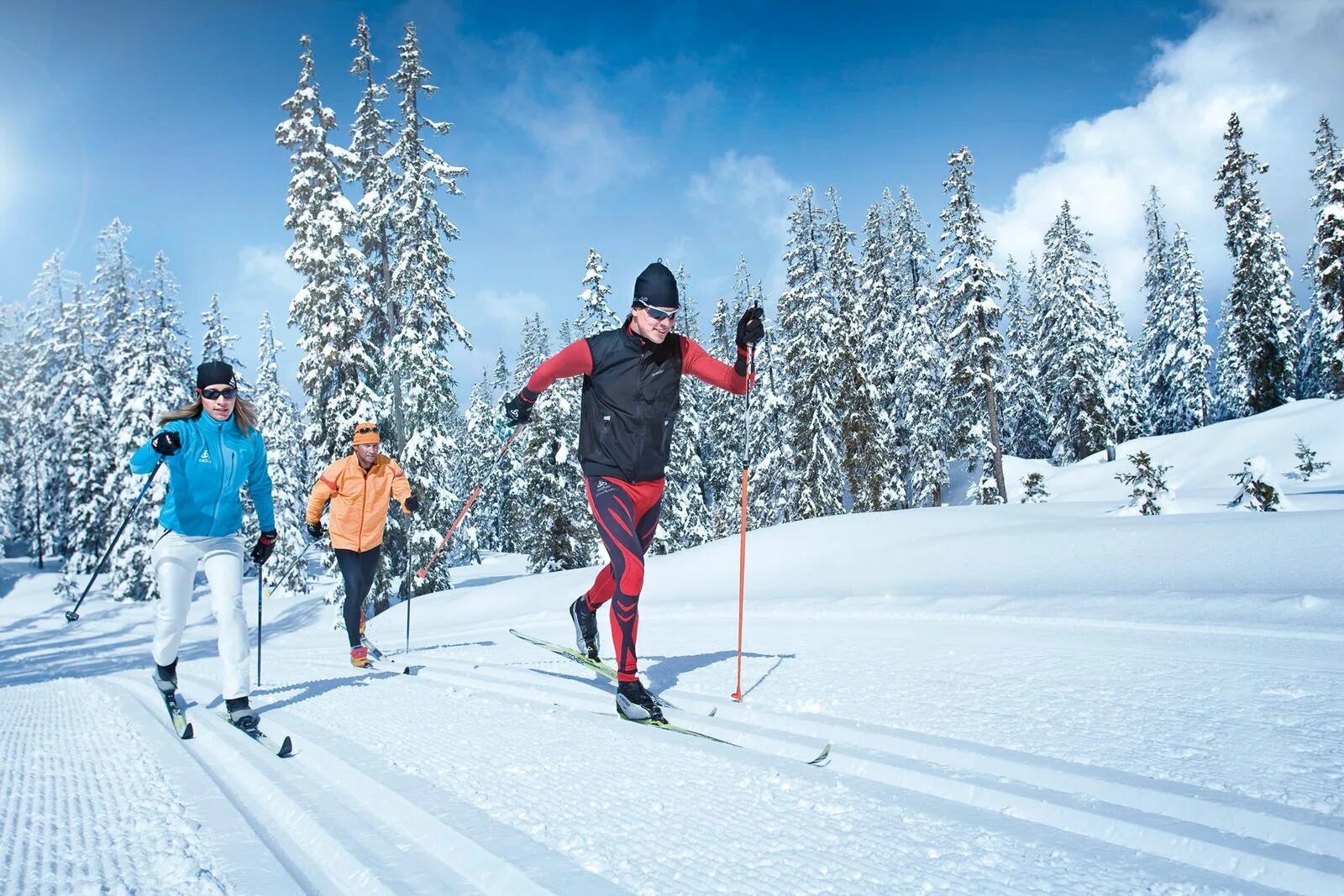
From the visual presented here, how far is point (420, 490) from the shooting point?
21.9 m

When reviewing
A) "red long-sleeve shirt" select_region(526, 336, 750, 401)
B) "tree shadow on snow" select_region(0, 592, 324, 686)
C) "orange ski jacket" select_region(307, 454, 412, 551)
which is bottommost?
"tree shadow on snow" select_region(0, 592, 324, 686)

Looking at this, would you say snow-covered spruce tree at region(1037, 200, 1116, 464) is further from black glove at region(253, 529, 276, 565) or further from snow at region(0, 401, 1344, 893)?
black glove at region(253, 529, 276, 565)

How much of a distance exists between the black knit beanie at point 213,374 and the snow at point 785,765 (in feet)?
6.88

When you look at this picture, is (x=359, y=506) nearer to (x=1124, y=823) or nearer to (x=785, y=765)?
(x=785, y=765)

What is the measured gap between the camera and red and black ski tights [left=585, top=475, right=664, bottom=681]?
14.4ft

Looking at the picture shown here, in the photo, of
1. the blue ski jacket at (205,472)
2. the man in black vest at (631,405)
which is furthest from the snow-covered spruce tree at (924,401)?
the blue ski jacket at (205,472)

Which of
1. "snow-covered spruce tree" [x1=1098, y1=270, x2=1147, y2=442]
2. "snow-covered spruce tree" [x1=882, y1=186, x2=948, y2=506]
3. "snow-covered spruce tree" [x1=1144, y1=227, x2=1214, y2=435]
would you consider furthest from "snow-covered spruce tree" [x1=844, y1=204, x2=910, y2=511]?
"snow-covered spruce tree" [x1=1144, y1=227, x2=1214, y2=435]

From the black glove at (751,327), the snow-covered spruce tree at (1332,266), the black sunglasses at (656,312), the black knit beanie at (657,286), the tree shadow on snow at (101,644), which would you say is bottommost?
the tree shadow on snow at (101,644)

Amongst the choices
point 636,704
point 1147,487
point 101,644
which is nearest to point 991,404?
point 1147,487

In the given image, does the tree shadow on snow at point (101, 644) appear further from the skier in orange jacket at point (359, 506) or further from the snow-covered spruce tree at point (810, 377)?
the snow-covered spruce tree at point (810, 377)

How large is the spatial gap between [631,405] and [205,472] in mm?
2696

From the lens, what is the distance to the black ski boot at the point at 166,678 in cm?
468

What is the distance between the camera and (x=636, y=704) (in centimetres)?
401

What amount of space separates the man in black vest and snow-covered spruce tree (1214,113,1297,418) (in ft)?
160
